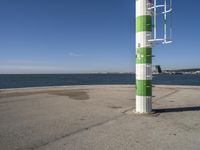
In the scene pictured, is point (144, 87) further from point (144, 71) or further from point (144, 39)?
point (144, 39)

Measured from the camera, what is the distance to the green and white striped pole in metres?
10.0

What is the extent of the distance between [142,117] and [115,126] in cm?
175

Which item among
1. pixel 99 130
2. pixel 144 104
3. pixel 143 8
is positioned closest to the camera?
pixel 99 130

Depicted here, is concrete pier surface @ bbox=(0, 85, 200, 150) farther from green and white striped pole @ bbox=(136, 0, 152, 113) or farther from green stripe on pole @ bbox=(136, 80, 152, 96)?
green stripe on pole @ bbox=(136, 80, 152, 96)

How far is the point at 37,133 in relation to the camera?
7109 mm

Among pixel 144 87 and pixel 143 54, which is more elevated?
pixel 143 54

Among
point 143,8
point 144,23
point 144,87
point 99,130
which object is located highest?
point 143,8

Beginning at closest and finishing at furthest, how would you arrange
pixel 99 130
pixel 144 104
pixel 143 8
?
pixel 99 130
pixel 143 8
pixel 144 104

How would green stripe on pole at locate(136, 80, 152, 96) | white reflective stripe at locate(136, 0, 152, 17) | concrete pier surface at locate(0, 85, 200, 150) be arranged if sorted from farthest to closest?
1. green stripe on pole at locate(136, 80, 152, 96)
2. white reflective stripe at locate(136, 0, 152, 17)
3. concrete pier surface at locate(0, 85, 200, 150)

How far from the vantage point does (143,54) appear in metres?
10.0

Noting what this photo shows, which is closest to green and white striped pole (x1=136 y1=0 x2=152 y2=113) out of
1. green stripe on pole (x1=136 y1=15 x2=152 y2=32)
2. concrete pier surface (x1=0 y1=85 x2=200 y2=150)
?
green stripe on pole (x1=136 y1=15 x2=152 y2=32)

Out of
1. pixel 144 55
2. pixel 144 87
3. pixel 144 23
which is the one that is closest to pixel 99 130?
pixel 144 87

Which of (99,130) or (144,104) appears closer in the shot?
(99,130)

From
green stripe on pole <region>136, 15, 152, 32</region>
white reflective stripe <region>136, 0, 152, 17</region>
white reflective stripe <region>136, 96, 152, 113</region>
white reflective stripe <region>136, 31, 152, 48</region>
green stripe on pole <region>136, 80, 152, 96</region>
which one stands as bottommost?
white reflective stripe <region>136, 96, 152, 113</region>
